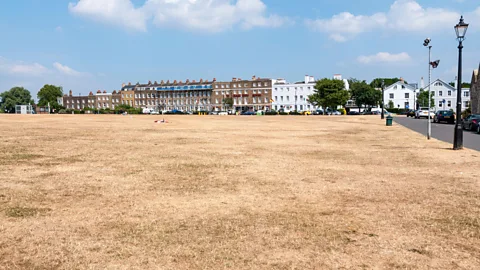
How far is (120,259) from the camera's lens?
454 centimetres

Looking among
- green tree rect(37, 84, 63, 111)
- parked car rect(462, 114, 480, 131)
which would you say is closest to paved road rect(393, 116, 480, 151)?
Result: parked car rect(462, 114, 480, 131)

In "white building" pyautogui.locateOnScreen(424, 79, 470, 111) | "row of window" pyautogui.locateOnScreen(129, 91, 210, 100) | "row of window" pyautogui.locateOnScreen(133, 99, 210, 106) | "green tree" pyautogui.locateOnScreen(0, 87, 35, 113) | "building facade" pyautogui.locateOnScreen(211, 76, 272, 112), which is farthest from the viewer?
"row of window" pyautogui.locateOnScreen(133, 99, 210, 106)

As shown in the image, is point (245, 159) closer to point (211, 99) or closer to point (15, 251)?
point (15, 251)

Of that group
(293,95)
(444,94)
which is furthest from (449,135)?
(293,95)

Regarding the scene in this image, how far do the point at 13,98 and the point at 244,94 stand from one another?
8186cm

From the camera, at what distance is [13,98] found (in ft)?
455

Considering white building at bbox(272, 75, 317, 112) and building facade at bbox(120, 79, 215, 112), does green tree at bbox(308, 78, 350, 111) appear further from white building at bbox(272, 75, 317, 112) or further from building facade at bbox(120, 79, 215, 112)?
building facade at bbox(120, 79, 215, 112)

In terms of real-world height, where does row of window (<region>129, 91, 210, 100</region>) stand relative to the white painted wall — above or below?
above

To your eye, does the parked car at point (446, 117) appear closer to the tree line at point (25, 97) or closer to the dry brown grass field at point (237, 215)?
the dry brown grass field at point (237, 215)

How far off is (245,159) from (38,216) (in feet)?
25.8

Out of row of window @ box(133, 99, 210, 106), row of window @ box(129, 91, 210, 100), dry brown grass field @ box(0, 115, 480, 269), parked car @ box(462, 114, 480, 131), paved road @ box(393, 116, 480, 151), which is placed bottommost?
paved road @ box(393, 116, 480, 151)

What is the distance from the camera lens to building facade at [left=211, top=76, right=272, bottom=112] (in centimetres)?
14288

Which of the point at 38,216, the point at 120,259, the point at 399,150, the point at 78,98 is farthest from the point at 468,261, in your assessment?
the point at 78,98

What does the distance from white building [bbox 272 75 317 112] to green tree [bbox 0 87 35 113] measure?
294 feet
